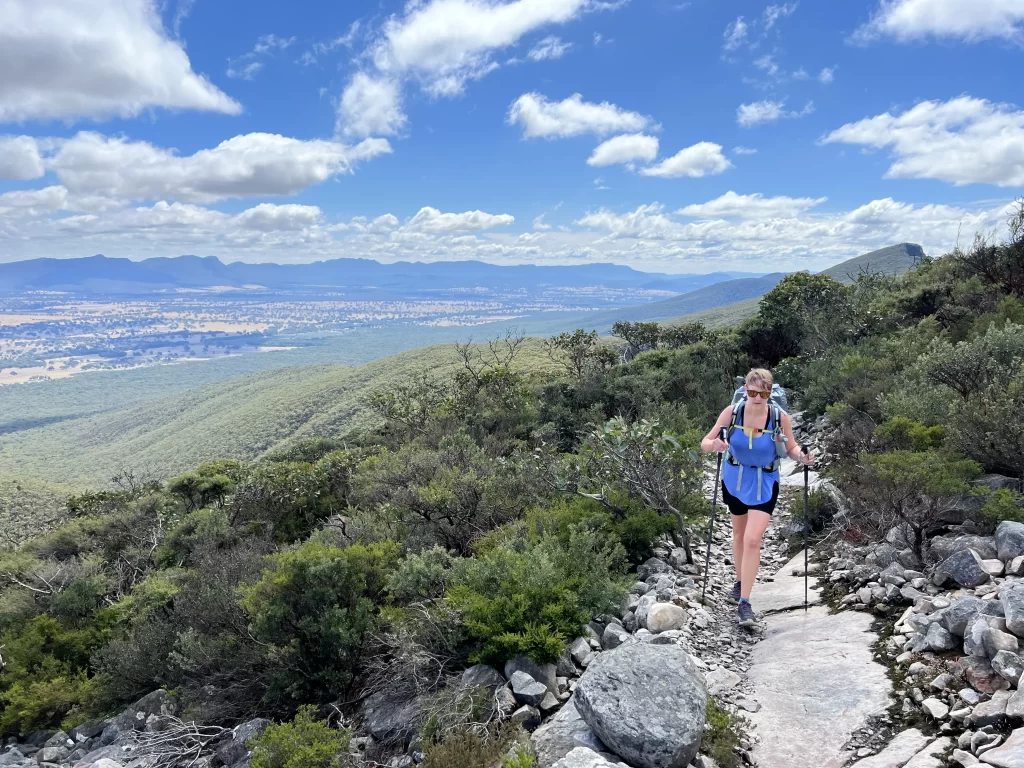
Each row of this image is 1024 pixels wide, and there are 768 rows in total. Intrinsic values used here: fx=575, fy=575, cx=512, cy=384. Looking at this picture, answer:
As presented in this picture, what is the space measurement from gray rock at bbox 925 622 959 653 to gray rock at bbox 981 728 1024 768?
1048mm

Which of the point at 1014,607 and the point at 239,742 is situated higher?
the point at 1014,607

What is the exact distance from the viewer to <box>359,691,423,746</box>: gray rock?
5027 mm

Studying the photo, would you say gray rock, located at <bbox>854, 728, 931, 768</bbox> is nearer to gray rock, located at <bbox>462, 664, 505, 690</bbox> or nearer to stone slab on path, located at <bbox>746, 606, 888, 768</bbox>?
stone slab on path, located at <bbox>746, 606, 888, 768</bbox>

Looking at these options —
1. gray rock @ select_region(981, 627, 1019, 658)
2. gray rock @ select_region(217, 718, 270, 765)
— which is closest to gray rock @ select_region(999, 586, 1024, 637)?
gray rock @ select_region(981, 627, 1019, 658)

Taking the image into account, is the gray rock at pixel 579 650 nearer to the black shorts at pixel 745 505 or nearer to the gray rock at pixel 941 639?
the black shorts at pixel 745 505

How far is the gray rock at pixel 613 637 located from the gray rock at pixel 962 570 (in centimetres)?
281

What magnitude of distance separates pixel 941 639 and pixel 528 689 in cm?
313

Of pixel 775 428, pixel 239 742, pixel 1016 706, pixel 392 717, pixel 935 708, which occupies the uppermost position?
pixel 775 428

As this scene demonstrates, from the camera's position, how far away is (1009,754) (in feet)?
9.89

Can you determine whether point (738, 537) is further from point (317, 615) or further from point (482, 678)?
point (317, 615)

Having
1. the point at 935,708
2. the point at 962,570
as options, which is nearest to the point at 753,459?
the point at 962,570

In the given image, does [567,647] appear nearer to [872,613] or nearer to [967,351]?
[872,613]

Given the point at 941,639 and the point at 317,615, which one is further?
the point at 317,615

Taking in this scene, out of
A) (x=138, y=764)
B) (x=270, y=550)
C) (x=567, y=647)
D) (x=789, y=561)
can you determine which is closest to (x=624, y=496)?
(x=789, y=561)
